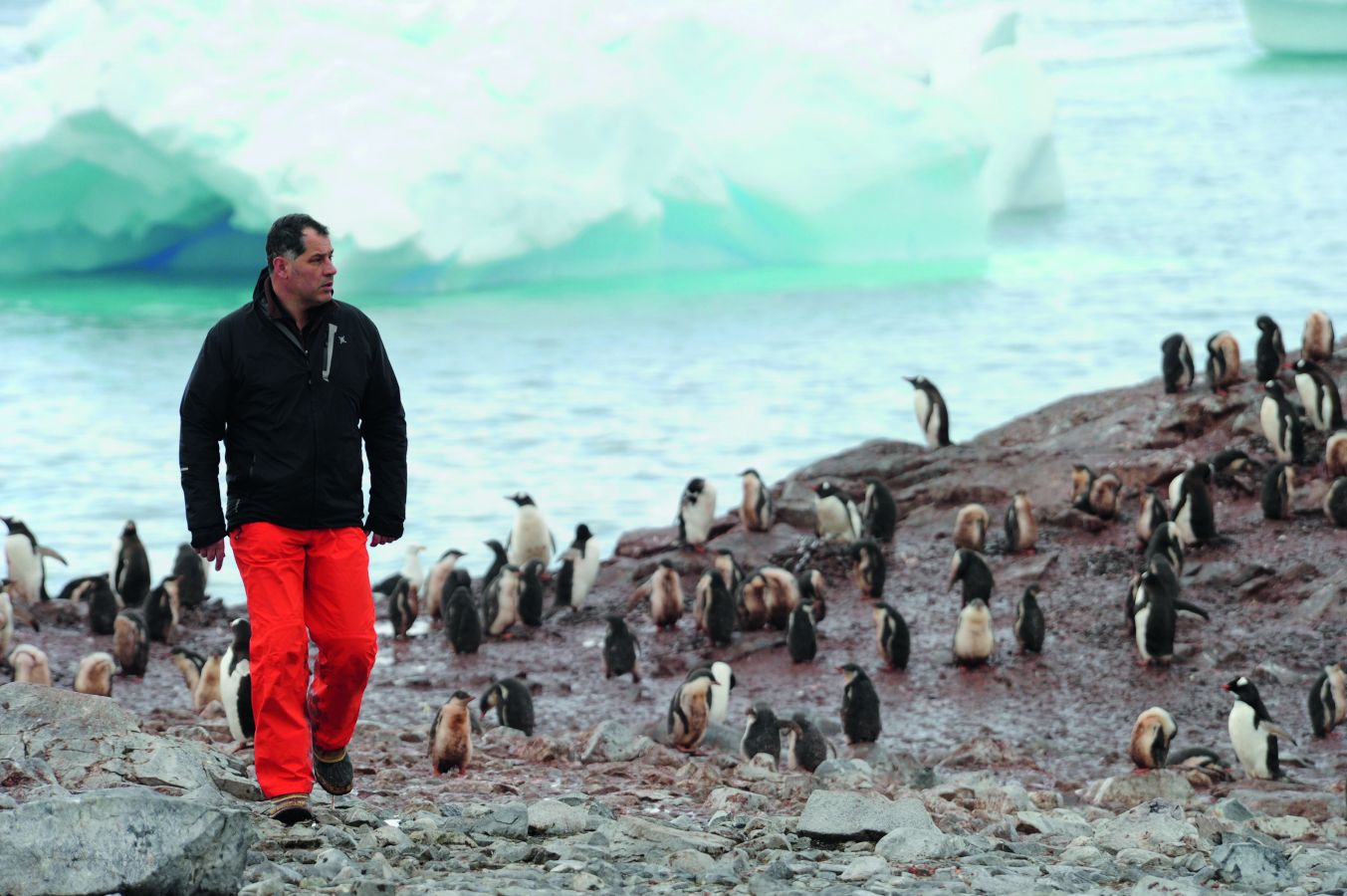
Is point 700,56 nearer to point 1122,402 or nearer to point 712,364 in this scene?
point 712,364

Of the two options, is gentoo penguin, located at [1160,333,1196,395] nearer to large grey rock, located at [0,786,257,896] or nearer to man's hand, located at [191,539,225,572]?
man's hand, located at [191,539,225,572]

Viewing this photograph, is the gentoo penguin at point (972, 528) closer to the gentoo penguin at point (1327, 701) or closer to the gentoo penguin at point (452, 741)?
the gentoo penguin at point (1327, 701)

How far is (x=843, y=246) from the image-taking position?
912 inches

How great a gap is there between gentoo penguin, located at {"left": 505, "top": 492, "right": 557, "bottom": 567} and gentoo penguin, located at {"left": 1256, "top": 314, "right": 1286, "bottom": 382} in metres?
5.54

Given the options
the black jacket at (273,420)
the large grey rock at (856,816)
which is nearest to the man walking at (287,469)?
the black jacket at (273,420)

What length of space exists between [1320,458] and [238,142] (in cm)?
1289

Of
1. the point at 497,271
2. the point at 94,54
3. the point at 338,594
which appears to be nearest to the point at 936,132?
the point at 497,271

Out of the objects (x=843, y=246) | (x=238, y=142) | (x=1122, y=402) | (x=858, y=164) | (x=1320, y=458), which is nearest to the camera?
(x=1320, y=458)

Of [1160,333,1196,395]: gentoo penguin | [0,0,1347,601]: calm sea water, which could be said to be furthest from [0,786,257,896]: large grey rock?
[1160,333,1196,395]: gentoo penguin

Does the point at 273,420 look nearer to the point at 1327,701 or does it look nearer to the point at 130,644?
the point at 130,644

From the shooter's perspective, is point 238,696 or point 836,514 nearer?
point 238,696

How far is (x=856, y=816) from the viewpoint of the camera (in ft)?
15.4

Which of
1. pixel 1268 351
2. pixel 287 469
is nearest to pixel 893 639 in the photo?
pixel 1268 351

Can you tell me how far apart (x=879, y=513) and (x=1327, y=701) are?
3.99 m
